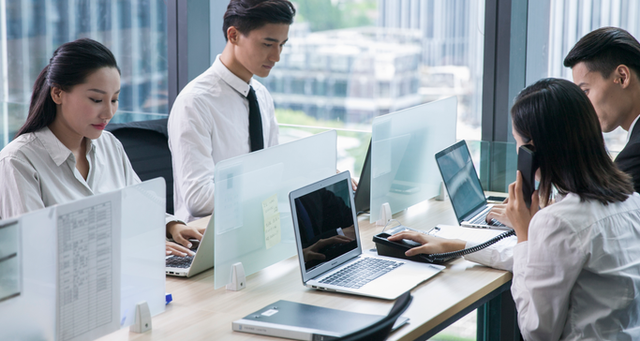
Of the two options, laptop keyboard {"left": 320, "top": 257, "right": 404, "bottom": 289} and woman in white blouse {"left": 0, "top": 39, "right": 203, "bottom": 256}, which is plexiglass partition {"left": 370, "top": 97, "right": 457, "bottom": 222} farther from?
woman in white blouse {"left": 0, "top": 39, "right": 203, "bottom": 256}

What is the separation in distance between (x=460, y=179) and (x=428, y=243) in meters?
0.60

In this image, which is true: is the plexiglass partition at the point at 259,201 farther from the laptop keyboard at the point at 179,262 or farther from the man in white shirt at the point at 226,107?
the man in white shirt at the point at 226,107

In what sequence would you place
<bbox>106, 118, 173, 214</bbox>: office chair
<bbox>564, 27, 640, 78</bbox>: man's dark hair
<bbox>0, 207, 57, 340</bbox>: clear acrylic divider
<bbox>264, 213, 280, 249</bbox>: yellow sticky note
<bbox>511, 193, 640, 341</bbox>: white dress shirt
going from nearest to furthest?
<bbox>0, 207, 57, 340</bbox>: clear acrylic divider < <bbox>511, 193, 640, 341</bbox>: white dress shirt < <bbox>264, 213, 280, 249</bbox>: yellow sticky note < <bbox>564, 27, 640, 78</bbox>: man's dark hair < <bbox>106, 118, 173, 214</bbox>: office chair

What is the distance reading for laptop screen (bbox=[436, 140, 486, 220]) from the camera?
2.33 metres

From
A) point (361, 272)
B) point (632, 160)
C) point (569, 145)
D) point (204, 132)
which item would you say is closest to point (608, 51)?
point (632, 160)

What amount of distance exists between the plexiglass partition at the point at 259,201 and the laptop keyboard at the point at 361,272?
23 cm

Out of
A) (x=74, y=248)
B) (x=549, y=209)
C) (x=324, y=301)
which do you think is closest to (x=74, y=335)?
(x=74, y=248)

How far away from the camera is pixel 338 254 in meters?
1.82

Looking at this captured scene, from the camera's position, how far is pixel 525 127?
5.30 feet

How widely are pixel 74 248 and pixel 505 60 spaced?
249 centimetres

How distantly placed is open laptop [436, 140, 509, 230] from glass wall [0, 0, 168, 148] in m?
2.02

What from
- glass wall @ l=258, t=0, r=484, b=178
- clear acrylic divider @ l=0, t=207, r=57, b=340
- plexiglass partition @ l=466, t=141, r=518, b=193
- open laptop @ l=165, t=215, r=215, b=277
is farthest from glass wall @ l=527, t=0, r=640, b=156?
clear acrylic divider @ l=0, t=207, r=57, b=340

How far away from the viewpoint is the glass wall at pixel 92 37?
3.30 metres

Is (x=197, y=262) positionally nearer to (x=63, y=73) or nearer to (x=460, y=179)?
(x=63, y=73)
